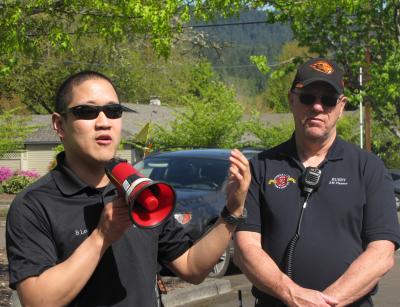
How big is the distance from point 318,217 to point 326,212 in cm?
4

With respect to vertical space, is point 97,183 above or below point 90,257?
above

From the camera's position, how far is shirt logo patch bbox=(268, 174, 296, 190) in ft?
13.6

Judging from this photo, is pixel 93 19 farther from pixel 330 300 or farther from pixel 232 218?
pixel 232 218

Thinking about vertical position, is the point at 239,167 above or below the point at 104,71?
above

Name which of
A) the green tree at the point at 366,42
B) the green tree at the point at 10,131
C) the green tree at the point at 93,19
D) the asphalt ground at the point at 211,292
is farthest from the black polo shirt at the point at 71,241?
the green tree at the point at 10,131

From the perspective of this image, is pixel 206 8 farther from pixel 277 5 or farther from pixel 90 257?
pixel 90 257

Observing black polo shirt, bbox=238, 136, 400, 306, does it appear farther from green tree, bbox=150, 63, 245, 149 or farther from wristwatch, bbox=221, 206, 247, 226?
green tree, bbox=150, 63, 245, 149

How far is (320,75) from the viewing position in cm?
428

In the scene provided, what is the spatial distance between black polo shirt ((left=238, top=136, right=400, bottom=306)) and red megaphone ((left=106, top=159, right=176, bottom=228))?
1.38 metres

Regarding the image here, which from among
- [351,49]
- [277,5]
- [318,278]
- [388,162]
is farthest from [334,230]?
[388,162]

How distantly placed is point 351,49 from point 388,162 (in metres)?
25.3

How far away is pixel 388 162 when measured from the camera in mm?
46656

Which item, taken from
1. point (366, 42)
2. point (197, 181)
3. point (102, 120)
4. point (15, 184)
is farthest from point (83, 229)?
point (15, 184)

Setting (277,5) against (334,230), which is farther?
(277,5)
